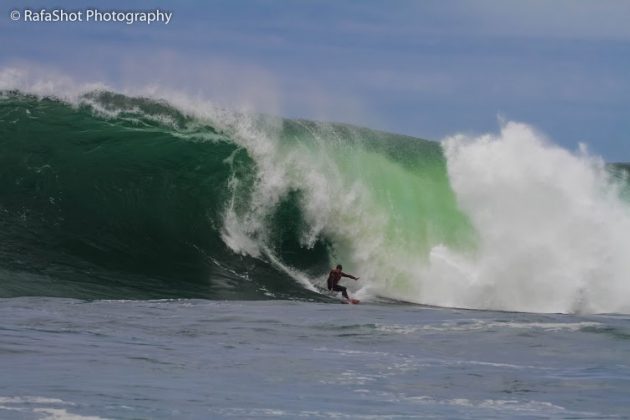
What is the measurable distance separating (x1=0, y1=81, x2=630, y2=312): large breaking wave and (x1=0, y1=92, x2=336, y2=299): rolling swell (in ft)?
0.13

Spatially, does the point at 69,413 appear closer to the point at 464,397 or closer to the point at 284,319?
the point at 464,397

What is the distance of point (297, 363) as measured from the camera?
9688 mm

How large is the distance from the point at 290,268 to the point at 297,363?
937cm

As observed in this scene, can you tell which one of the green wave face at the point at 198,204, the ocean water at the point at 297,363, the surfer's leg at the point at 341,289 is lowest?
the ocean water at the point at 297,363

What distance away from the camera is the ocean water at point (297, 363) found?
755 centimetres

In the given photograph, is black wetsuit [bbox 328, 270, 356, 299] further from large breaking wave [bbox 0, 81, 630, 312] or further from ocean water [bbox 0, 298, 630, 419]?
Result: ocean water [bbox 0, 298, 630, 419]

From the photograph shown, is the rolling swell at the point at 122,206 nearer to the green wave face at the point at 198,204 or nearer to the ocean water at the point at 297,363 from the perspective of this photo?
the green wave face at the point at 198,204

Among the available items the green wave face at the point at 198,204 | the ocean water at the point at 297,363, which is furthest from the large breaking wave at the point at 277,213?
the ocean water at the point at 297,363

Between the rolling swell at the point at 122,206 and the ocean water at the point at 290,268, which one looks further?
the rolling swell at the point at 122,206

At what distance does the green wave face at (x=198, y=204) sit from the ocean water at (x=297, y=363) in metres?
3.00

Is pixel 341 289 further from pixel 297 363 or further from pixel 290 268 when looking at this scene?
pixel 297 363

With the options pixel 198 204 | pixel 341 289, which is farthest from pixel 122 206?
pixel 341 289

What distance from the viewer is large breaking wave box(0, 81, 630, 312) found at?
17.9m

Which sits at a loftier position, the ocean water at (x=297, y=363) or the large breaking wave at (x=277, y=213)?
the large breaking wave at (x=277, y=213)
